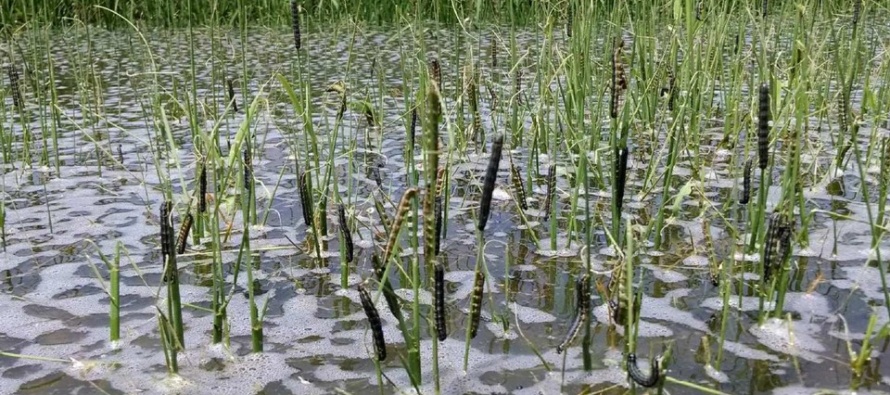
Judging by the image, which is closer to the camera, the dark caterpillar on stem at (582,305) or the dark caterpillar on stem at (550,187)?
the dark caterpillar on stem at (582,305)

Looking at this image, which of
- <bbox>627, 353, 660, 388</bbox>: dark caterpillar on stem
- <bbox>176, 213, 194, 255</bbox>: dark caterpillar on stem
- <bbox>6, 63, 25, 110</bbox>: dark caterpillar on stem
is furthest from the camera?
<bbox>6, 63, 25, 110</bbox>: dark caterpillar on stem

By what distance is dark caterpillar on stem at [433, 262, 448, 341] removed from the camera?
1221 mm

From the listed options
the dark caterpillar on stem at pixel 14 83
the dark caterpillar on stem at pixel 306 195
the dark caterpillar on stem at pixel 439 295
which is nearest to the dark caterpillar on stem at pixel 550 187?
the dark caterpillar on stem at pixel 306 195

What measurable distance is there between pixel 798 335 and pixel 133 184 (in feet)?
6.84

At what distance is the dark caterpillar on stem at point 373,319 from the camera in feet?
3.98

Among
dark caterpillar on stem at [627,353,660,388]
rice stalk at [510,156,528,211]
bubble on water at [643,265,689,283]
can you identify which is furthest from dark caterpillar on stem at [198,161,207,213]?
bubble on water at [643,265,689,283]

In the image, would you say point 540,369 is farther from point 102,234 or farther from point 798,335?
point 102,234

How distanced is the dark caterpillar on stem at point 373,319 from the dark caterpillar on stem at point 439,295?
0.09m

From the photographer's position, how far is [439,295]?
1252 mm

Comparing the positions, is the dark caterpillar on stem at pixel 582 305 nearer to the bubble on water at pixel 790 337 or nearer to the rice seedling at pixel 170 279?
the bubble on water at pixel 790 337

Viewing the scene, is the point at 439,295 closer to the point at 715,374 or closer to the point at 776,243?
the point at 715,374

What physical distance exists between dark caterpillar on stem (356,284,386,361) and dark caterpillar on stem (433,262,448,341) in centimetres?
9

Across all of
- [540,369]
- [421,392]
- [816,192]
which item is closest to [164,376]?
[421,392]

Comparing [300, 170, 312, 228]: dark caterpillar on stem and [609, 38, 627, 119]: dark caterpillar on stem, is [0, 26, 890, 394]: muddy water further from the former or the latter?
[609, 38, 627, 119]: dark caterpillar on stem
